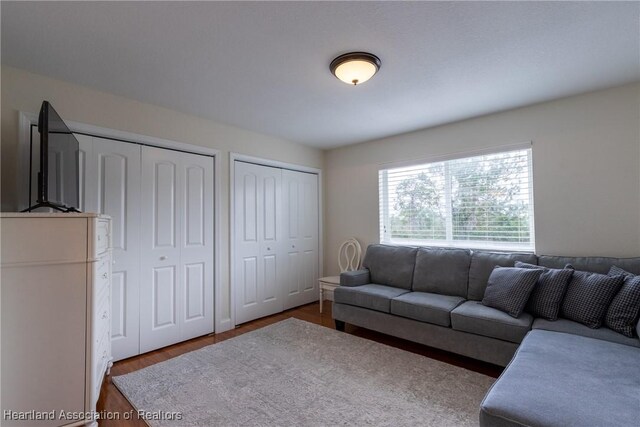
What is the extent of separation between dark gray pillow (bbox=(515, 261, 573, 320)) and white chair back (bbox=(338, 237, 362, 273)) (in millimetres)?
2214

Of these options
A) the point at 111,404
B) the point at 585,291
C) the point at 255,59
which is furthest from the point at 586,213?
the point at 111,404

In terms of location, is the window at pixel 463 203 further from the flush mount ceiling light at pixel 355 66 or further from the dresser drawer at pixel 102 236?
the dresser drawer at pixel 102 236

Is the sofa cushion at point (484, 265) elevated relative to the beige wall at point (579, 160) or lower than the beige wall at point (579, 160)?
lower

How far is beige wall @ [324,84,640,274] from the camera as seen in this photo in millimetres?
2543

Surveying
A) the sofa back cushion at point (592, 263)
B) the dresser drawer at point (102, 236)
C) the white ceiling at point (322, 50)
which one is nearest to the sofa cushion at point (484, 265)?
the sofa back cushion at point (592, 263)

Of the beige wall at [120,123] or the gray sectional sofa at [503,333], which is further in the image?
the beige wall at [120,123]

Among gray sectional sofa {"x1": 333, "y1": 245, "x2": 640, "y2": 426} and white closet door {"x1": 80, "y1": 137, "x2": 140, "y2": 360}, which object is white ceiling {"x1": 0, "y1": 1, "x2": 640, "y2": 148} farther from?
gray sectional sofa {"x1": 333, "y1": 245, "x2": 640, "y2": 426}

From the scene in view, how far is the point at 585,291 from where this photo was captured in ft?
7.20

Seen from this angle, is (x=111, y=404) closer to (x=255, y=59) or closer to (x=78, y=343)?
(x=78, y=343)

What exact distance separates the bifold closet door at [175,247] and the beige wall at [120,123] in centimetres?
19

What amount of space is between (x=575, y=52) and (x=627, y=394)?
6.93ft

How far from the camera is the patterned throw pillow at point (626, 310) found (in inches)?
77.4

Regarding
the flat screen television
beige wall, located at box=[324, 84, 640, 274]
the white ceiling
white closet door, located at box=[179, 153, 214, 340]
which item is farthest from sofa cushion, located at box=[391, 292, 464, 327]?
the flat screen television

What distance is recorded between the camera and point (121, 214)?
2.70m
